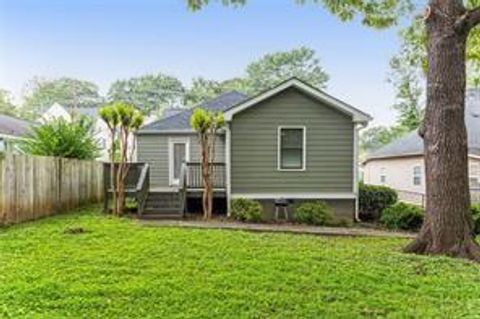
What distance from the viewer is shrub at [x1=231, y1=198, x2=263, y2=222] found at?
14484 mm

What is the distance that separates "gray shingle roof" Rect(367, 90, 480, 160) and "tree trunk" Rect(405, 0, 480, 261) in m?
15.6

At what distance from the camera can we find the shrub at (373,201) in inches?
639

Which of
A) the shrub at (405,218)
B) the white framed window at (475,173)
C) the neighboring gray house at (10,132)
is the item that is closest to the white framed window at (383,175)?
the white framed window at (475,173)

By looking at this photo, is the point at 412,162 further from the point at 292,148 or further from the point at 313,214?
the point at 313,214

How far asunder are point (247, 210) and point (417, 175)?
46.4 ft

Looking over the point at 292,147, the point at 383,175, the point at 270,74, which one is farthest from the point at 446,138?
the point at 270,74

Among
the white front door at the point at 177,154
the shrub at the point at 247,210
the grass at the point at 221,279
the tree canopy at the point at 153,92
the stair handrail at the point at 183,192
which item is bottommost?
the grass at the point at 221,279

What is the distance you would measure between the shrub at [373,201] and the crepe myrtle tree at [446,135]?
6.70 meters

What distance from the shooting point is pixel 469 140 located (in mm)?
24625

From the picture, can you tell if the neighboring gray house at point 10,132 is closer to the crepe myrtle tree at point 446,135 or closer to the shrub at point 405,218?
the shrub at point 405,218

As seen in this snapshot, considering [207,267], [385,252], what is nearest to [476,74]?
[385,252]

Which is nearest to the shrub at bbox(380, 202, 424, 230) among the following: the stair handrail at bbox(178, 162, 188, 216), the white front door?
the stair handrail at bbox(178, 162, 188, 216)

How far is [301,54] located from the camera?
177ft

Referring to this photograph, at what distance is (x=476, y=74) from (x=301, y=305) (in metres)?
13.1
